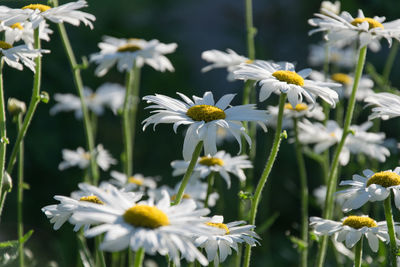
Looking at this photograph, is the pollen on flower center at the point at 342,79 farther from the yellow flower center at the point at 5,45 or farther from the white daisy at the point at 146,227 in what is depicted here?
the white daisy at the point at 146,227

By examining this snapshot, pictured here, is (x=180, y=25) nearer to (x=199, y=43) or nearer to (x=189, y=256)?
(x=199, y=43)

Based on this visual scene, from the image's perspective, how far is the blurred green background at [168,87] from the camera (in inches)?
163

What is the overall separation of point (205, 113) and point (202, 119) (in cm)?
2

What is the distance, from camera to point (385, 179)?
1505 mm

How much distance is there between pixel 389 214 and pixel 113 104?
2392mm

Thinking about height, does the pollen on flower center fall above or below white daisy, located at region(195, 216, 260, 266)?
above

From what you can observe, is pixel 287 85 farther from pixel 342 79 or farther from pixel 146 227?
pixel 342 79

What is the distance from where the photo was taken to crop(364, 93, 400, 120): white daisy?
1545 mm

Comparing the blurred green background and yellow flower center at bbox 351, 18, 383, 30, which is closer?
yellow flower center at bbox 351, 18, 383, 30

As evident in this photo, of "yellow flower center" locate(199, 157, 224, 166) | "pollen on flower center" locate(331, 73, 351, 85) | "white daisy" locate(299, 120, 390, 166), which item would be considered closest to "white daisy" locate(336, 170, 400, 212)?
"yellow flower center" locate(199, 157, 224, 166)

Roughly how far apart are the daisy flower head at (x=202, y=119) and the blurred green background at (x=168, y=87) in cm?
140

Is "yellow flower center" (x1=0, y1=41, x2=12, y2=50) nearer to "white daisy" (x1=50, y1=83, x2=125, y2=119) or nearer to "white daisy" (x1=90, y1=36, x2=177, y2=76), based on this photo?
"white daisy" (x1=90, y1=36, x2=177, y2=76)

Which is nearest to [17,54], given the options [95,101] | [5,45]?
[5,45]

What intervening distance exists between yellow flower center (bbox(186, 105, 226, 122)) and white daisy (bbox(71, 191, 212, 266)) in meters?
0.34
